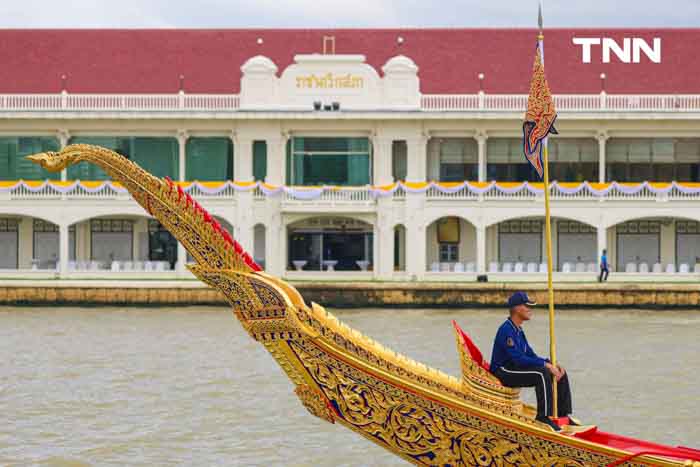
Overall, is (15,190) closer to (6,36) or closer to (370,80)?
(6,36)

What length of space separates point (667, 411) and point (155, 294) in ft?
65.6

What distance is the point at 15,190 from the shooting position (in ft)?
135

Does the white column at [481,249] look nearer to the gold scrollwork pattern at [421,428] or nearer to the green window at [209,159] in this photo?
the green window at [209,159]

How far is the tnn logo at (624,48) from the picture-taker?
44.8 meters

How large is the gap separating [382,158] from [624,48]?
9.99 m

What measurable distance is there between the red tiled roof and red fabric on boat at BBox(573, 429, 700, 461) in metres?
31.9

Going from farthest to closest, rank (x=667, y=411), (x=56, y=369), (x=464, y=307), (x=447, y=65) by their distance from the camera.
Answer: (x=447, y=65) < (x=464, y=307) < (x=56, y=369) < (x=667, y=411)

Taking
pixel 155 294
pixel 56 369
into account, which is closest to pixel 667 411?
pixel 56 369


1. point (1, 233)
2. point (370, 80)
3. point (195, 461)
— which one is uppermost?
point (370, 80)

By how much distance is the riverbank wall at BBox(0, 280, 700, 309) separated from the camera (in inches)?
1382

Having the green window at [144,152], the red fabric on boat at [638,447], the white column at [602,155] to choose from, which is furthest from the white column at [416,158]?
the red fabric on boat at [638,447]

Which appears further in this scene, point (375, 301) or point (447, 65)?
point (447, 65)

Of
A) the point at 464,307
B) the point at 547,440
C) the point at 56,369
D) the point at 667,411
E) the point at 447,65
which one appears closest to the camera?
the point at 547,440

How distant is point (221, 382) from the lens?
21.8 metres
